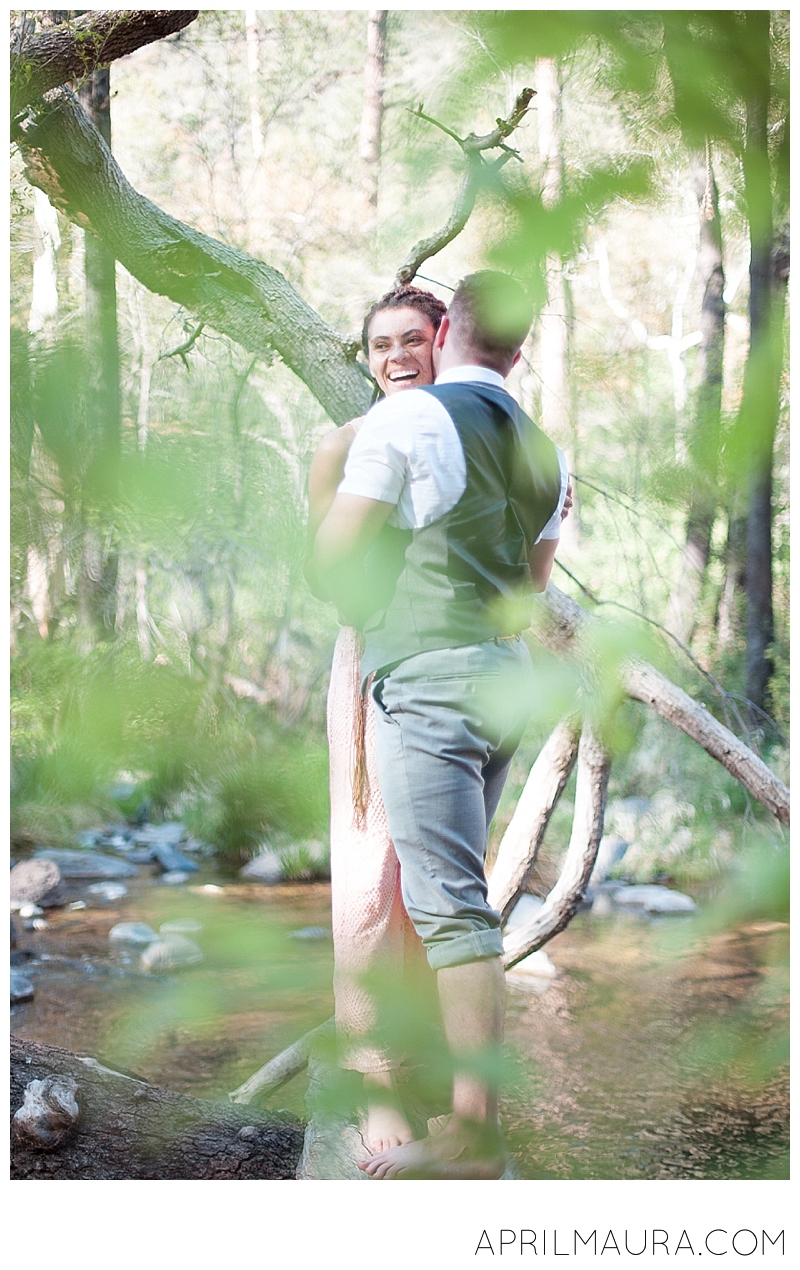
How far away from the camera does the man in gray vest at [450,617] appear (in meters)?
1.34

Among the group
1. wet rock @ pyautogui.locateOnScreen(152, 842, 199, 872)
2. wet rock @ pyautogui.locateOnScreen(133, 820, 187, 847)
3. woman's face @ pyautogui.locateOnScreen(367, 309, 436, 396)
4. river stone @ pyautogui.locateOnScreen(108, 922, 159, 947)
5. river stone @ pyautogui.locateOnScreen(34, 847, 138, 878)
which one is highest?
woman's face @ pyautogui.locateOnScreen(367, 309, 436, 396)

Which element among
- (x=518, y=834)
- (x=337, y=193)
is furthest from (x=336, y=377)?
(x=518, y=834)

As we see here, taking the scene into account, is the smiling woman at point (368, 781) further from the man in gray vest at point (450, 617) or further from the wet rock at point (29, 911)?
the wet rock at point (29, 911)

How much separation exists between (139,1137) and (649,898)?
110 cm

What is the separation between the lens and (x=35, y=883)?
7.00 ft

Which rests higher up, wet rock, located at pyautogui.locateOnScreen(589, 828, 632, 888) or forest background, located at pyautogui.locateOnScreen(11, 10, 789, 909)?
forest background, located at pyautogui.locateOnScreen(11, 10, 789, 909)

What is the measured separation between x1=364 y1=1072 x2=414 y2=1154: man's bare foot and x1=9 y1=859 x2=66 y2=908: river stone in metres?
0.78

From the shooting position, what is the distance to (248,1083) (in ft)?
6.86

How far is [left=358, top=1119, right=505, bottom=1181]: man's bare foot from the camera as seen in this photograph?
4.62 ft

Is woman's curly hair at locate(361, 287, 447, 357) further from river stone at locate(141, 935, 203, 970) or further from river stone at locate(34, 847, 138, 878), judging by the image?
river stone at locate(34, 847, 138, 878)

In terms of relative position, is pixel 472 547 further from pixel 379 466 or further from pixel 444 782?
pixel 444 782

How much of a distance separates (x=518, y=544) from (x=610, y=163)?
89 cm
